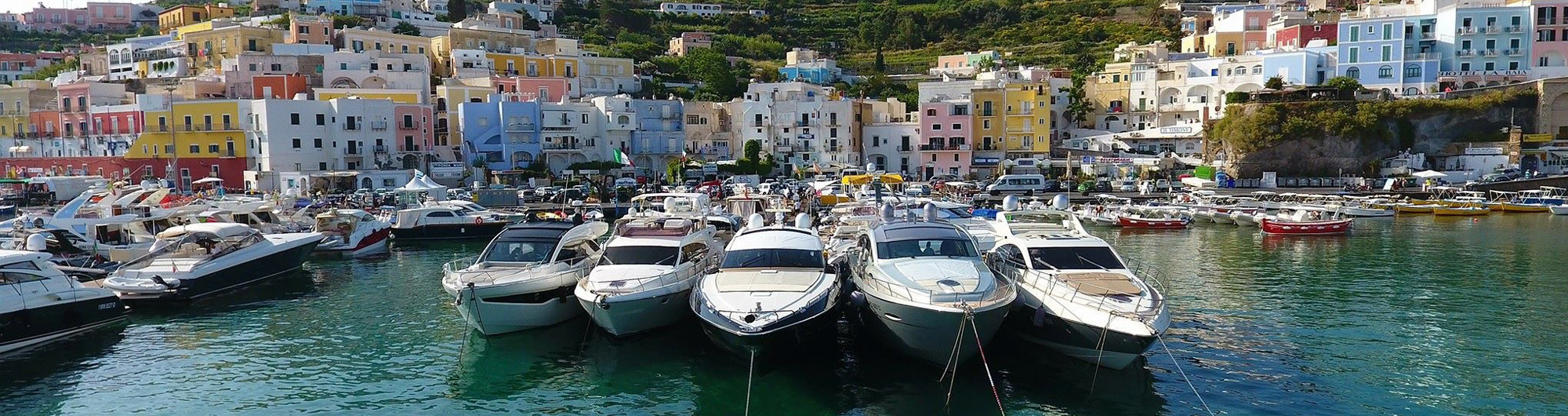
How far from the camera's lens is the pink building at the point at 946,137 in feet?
249

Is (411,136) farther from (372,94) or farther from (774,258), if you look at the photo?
(774,258)

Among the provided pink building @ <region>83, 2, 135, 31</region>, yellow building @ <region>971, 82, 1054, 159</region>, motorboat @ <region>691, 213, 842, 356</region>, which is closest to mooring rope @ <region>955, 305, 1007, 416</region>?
motorboat @ <region>691, 213, 842, 356</region>

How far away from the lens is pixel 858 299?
21.0 metres

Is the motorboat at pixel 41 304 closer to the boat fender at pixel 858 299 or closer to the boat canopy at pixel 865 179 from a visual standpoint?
the boat fender at pixel 858 299

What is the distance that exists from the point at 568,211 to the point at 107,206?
21.6 m

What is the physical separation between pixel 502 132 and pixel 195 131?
19.3 metres

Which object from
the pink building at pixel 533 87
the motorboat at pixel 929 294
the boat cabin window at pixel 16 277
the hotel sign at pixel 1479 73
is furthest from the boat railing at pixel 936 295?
the hotel sign at pixel 1479 73

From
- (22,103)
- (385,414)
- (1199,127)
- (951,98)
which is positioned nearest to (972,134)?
(951,98)

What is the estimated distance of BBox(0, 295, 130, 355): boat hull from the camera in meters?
21.2

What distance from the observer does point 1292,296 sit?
90.9ft

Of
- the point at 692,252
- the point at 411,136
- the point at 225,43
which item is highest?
the point at 225,43

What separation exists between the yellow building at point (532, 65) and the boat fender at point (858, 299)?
220 feet

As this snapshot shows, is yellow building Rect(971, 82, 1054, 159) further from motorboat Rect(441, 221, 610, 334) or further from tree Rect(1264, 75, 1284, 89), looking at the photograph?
motorboat Rect(441, 221, 610, 334)

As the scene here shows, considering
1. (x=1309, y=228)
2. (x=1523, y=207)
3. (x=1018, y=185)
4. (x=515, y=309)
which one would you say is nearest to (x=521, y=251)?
(x=515, y=309)
